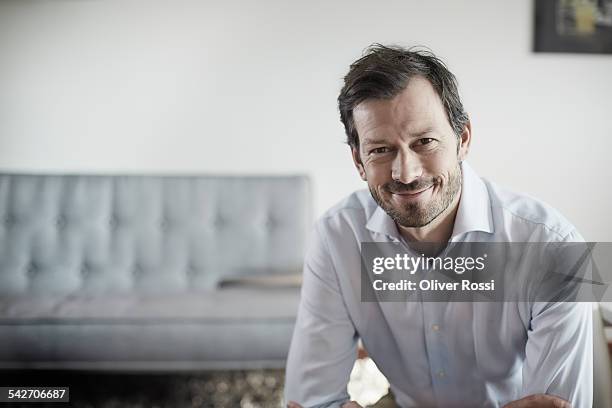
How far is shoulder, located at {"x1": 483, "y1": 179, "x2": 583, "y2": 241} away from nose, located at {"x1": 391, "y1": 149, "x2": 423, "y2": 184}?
0.15 meters

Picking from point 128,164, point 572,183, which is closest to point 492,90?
point 572,183

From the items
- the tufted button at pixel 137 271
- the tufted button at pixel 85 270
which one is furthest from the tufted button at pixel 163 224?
the tufted button at pixel 85 270

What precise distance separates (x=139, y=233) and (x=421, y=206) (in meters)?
1.06

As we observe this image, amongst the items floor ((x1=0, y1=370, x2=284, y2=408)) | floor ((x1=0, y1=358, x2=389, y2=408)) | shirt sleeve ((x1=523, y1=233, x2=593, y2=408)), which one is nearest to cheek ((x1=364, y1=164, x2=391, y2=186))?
shirt sleeve ((x1=523, y1=233, x2=593, y2=408))

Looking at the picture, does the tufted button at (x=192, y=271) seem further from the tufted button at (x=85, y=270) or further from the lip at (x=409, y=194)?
the lip at (x=409, y=194)

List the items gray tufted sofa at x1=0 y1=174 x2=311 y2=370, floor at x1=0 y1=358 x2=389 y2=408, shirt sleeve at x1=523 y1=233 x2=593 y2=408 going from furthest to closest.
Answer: gray tufted sofa at x1=0 y1=174 x2=311 y2=370
floor at x1=0 y1=358 x2=389 y2=408
shirt sleeve at x1=523 y1=233 x2=593 y2=408

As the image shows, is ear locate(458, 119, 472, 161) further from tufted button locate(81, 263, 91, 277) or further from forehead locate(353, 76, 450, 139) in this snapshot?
tufted button locate(81, 263, 91, 277)

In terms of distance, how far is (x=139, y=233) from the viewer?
1.44 meters

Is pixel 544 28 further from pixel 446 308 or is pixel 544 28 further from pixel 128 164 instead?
pixel 128 164

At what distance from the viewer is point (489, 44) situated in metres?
1.26

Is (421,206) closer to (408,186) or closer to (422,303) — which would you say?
(408,186)

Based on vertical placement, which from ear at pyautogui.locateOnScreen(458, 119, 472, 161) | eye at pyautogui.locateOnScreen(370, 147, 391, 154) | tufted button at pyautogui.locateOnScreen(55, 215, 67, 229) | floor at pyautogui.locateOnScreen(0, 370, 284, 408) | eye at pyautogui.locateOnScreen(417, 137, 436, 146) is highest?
ear at pyautogui.locateOnScreen(458, 119, 472, 161)

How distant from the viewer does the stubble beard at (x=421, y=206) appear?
60cm

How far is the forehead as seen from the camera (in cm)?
57
